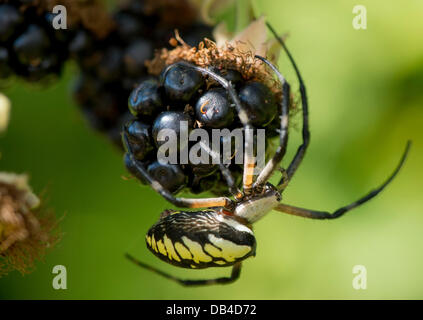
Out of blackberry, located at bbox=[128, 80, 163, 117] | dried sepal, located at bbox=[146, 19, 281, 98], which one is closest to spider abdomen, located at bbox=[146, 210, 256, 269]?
blackberry, located at bbox=[128, 80, 163, 117]

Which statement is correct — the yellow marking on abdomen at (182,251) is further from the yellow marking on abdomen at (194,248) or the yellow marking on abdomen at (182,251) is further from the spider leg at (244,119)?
the spider leg at (244,119)

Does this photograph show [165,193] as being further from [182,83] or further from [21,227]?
[21,227]

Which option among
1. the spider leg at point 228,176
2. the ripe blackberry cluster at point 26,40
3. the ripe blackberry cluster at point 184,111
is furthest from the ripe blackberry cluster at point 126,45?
the spider leg at point 228,176

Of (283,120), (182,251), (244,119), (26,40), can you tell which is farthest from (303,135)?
(26,40)

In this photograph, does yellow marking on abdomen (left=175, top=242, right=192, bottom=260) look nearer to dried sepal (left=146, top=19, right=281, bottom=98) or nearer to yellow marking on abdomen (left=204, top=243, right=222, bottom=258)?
yellow marking on abdomen (left=204, top=243, right=222, bottom=258)
